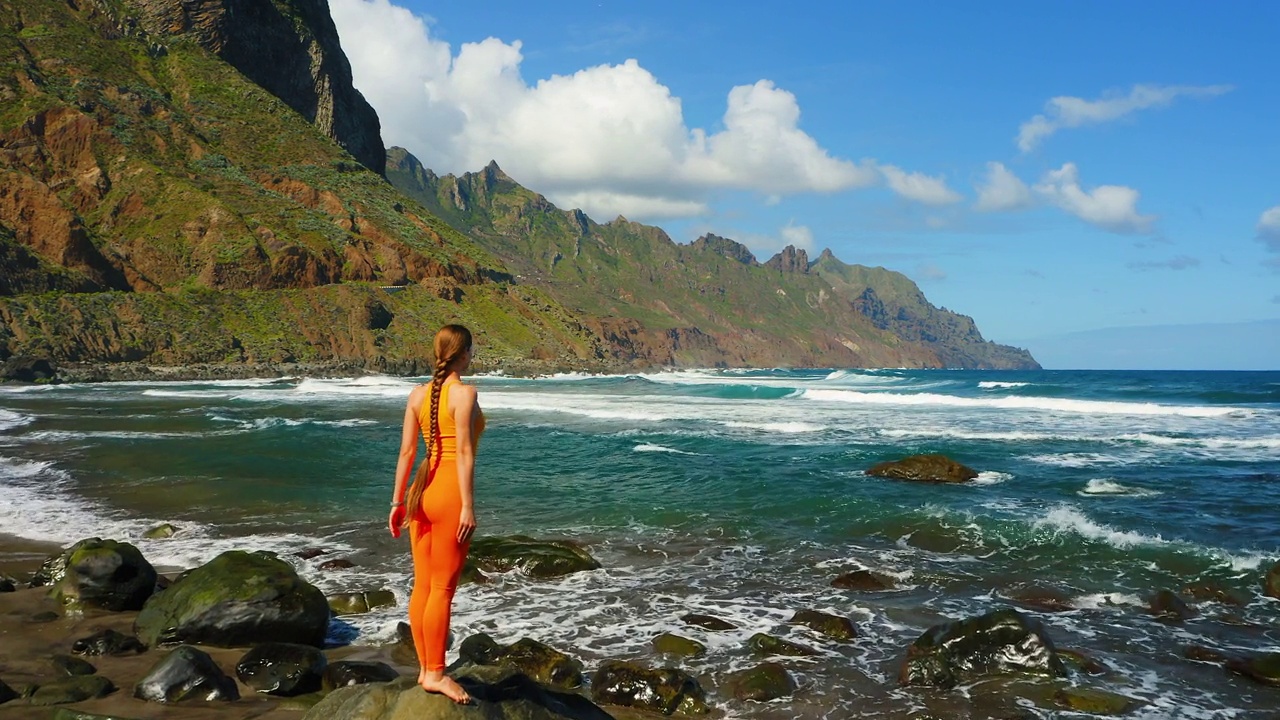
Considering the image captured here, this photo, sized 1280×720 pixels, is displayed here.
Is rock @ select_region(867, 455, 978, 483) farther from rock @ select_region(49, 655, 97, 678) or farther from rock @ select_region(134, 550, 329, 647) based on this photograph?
rock @ select_region(49, 655, 97, 678)

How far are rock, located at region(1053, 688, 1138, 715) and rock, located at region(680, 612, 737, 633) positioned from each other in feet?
11.3

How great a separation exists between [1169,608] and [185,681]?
11219 millimetres

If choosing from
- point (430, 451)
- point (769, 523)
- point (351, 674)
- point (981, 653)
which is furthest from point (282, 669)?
point (769, 523)

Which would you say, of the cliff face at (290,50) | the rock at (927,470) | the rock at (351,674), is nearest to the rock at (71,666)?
the rock at (351,674)

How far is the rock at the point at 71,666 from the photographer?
7078 mm

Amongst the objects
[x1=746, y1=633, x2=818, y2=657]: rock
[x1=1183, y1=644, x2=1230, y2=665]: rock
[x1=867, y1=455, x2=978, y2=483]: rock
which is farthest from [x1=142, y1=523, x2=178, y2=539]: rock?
[x1=867, y1=455, x2=978, y2=483]: rock

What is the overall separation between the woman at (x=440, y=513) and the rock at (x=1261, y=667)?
795cm

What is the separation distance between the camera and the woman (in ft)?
15.7

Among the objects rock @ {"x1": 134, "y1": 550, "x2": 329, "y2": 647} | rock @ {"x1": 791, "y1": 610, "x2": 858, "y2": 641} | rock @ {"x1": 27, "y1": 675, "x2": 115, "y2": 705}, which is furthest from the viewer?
rock @ {"x1": 791, "y1": 610, "x2": 858, "y2": 641}

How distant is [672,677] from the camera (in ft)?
24.1

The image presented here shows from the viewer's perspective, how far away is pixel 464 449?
478 cm

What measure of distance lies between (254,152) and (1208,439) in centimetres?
10462

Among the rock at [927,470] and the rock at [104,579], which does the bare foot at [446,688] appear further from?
the rock at [927,470]

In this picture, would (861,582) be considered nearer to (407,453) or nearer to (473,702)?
(473,702)
